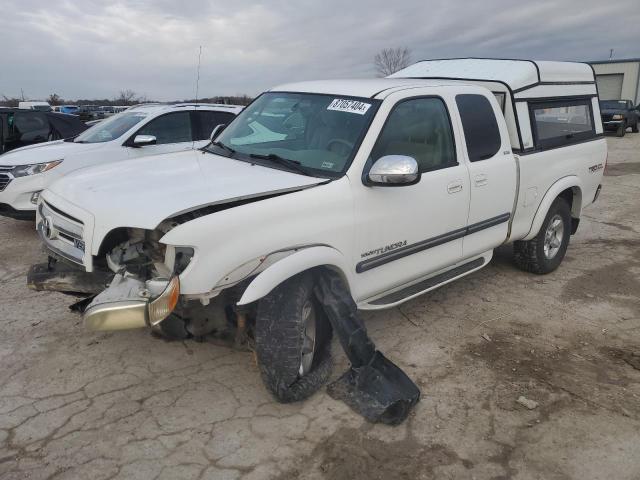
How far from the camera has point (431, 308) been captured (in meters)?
4.77

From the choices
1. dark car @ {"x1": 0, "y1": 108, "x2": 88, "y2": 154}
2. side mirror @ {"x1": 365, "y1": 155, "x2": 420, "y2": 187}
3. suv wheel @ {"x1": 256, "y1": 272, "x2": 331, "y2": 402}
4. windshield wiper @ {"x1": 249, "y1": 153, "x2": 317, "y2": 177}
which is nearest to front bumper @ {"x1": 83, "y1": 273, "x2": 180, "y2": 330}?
suv wheel @ {"x1": 256, "y1": 272, "x2": 331, "y2": 402}

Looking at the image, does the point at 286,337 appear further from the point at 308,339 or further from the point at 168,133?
the point at 168,133

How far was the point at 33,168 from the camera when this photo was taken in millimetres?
6781

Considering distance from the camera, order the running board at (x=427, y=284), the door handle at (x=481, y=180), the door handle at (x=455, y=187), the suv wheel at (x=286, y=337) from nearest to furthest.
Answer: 1. the suv wheel at (x=286, y=337)
2. the running board at (x=427, y=284)
3. the door handle at (x=455, y=187)
4. the door handle at (x=481, y=180)

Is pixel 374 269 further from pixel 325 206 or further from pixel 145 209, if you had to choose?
pixel 145 209

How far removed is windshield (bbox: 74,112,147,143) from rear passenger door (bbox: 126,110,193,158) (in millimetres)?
197

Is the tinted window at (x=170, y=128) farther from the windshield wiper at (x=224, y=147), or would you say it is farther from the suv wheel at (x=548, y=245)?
the suv wheel at (x=548, y=245)

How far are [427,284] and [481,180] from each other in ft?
3.10

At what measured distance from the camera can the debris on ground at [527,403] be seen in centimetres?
334

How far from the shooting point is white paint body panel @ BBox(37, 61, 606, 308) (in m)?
2.88

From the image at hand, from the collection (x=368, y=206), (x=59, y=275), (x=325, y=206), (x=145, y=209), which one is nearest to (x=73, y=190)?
(x=59, y=275)

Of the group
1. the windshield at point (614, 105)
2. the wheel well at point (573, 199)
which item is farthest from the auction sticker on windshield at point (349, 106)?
the windshield at point (614, 105)

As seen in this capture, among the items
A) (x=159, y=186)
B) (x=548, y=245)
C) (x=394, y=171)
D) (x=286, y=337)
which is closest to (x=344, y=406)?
(x=286, y=337)

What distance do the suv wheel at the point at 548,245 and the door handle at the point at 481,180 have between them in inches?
54.0
